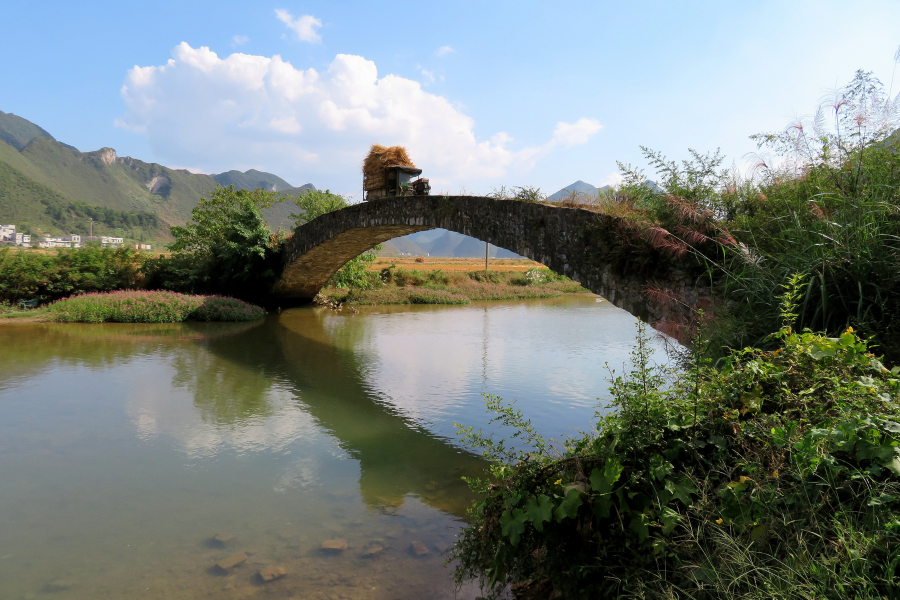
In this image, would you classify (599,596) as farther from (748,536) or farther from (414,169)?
(414,169)

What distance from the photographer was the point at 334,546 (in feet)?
12.7

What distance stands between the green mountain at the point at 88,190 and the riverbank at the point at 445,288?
2820 centimetres

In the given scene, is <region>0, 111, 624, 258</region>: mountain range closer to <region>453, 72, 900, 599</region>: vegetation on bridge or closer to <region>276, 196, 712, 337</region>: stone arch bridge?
<region>276, 196, 712, 337</region>: stone arch bridge

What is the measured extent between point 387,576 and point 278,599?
0.76 meters

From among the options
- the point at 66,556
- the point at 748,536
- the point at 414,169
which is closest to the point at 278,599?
the point at 66,556

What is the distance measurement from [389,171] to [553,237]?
7.17 meters

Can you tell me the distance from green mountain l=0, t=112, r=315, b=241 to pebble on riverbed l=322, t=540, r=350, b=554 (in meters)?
50.3

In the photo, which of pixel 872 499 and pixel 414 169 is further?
pixel 414 169

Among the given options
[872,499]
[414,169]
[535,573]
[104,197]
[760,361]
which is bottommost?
[535,573]

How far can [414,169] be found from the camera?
14.1 m

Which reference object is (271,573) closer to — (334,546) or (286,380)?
(334,546)

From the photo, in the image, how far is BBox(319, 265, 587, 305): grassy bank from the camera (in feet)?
78.2

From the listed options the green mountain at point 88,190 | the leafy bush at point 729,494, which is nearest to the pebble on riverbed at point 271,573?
the leafy bush at point 729,494

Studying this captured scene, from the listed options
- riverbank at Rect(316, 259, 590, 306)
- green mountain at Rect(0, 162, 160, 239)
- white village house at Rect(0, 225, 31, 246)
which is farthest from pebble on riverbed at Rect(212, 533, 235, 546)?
green mountain at Rect(0, 162, 160, 239)
